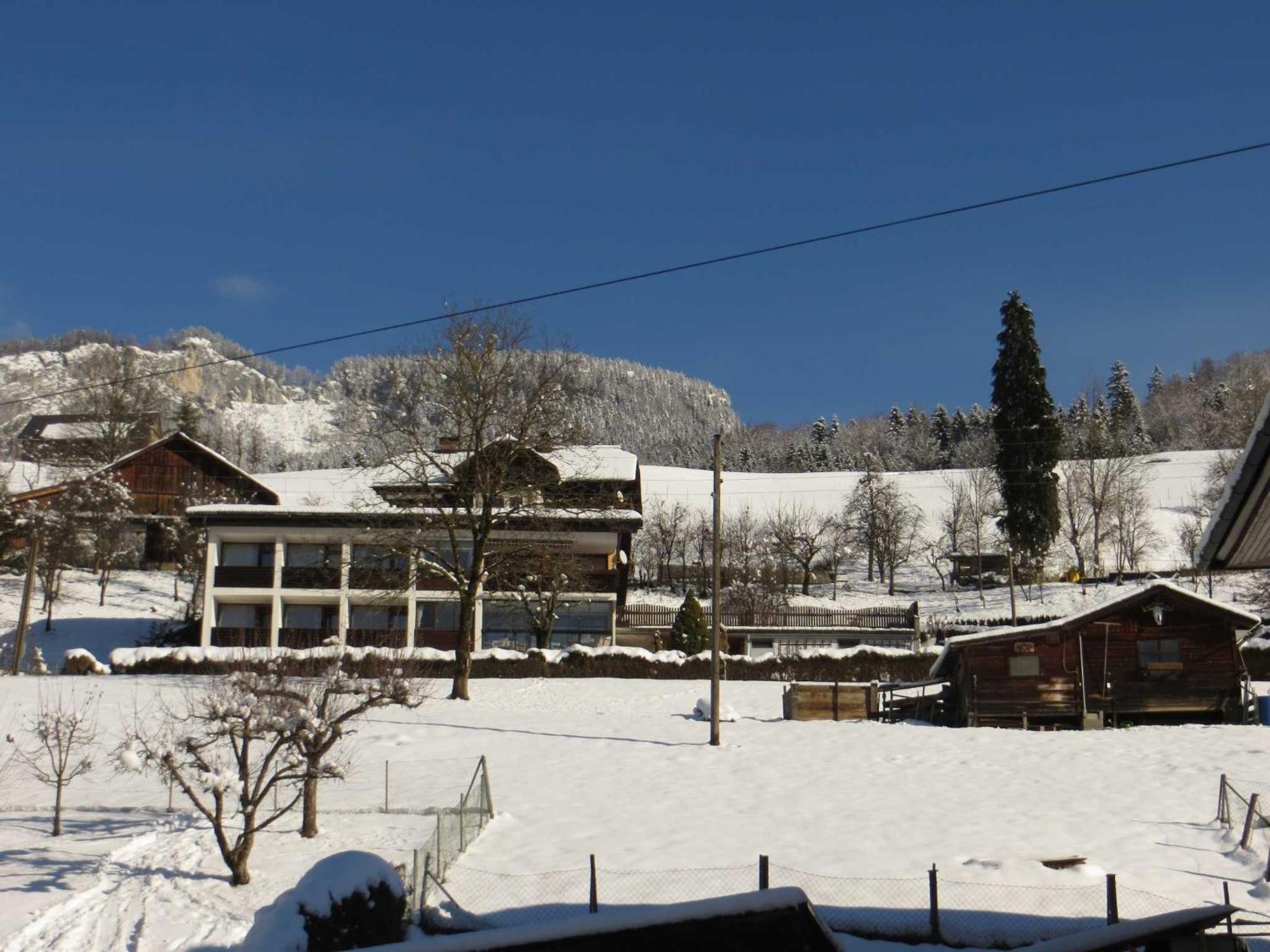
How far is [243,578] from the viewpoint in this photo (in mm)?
49188

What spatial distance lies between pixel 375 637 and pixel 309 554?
5052mm

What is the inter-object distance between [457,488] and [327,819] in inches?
678

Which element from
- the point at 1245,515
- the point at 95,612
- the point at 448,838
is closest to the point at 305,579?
the point at 95,612

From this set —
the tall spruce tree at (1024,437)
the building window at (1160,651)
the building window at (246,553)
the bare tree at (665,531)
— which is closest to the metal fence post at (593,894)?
the building window at (1160,651)

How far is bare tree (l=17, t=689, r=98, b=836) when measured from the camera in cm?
2120

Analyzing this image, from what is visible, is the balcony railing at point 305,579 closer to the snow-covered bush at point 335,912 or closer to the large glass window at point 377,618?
the large glass window at point 377,618

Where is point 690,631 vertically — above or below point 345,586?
below

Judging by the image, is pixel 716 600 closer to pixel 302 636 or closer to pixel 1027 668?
pixel 1027 668

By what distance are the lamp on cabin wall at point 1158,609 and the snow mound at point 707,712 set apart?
12.8 meters

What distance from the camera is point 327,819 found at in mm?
21891

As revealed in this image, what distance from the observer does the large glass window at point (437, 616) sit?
4928 cm

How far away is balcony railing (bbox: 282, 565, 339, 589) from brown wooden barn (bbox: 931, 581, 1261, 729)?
1077 inches

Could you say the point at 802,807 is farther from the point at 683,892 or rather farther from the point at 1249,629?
the point at 1249,629

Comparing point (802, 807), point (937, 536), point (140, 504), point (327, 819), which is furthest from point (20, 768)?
point (937, 536)
